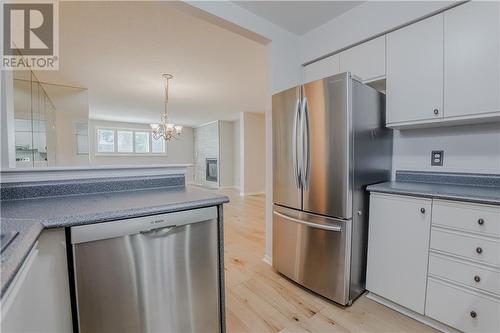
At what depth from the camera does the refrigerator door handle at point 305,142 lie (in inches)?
70.9

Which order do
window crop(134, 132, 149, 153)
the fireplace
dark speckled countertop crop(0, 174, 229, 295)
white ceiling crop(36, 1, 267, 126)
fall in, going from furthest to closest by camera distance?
window crop(134, 132, 149, 153) → the fireplace → white ceiling crop(36, 1, 267, 126) → dark speckled countertop crop(0, 174, 229, 295)

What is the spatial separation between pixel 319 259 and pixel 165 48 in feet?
9.24

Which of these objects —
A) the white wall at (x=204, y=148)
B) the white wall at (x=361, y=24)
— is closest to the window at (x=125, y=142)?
the white wall at (x=204, y=148)

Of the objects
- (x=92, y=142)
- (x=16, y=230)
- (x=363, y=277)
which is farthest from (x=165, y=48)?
(x=92, y=142)

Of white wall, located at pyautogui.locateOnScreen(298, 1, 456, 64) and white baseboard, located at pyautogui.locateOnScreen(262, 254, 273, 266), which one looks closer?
white wall, located at pyautogui.locateOnScreen(298, 1, 456, 64)

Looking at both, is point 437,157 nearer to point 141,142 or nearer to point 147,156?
point 147,156

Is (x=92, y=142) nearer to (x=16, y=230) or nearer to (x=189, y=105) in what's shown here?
(x=189, y=105)

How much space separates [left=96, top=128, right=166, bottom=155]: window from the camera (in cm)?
776

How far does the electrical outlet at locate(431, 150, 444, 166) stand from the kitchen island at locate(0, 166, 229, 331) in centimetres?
173

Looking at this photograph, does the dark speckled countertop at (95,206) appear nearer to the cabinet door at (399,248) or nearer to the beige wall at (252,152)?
the cabinet door at (399,248)

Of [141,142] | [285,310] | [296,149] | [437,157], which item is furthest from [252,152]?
[285,310]

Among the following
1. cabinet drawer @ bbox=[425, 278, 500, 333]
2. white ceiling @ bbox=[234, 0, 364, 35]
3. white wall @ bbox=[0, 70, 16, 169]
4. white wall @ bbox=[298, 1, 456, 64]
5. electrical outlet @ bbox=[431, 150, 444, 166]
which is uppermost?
white ceiling @ bbox=[234, 0, 364, 35]

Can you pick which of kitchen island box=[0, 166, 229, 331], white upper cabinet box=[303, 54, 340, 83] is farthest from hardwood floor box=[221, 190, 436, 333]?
white upper cabinet box=[303, 54, 340, 83]

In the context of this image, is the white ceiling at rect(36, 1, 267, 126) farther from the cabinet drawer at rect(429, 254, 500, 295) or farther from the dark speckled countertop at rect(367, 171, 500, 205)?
the cabinet drawer at rect(429, 254, 500, 295)
